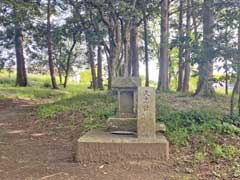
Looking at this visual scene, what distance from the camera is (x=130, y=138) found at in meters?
5.25

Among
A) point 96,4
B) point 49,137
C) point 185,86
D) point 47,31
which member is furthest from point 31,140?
point 47,31

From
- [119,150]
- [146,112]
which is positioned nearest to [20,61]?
[146,112]

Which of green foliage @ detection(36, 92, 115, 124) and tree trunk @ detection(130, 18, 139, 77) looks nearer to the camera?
green foliage @ detection(36, 92, 115, 124)

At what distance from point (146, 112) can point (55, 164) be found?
166 cm

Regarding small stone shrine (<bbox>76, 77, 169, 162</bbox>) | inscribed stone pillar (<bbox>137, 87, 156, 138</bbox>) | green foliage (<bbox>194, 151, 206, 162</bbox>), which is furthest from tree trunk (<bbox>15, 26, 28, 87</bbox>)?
green foliage (<bbox>194, 151, 206, 162</bbox>)

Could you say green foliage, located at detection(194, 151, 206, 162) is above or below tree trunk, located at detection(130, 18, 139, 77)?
below

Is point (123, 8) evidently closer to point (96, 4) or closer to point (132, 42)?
point (96, 4)

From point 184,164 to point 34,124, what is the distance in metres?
5.22

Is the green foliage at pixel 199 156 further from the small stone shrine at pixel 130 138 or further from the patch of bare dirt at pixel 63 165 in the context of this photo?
the small stone shrine at pixel 130 138

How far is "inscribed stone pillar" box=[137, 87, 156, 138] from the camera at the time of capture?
5227 mm

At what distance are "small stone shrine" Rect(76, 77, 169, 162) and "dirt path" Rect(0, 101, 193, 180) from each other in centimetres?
16

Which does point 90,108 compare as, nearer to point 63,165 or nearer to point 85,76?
point 63,165

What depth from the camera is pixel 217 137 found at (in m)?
5.62

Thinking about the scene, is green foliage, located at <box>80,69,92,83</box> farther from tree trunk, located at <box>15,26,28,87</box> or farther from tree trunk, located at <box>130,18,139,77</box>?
tree trunk, located at <box>130,18,139,77</box>
